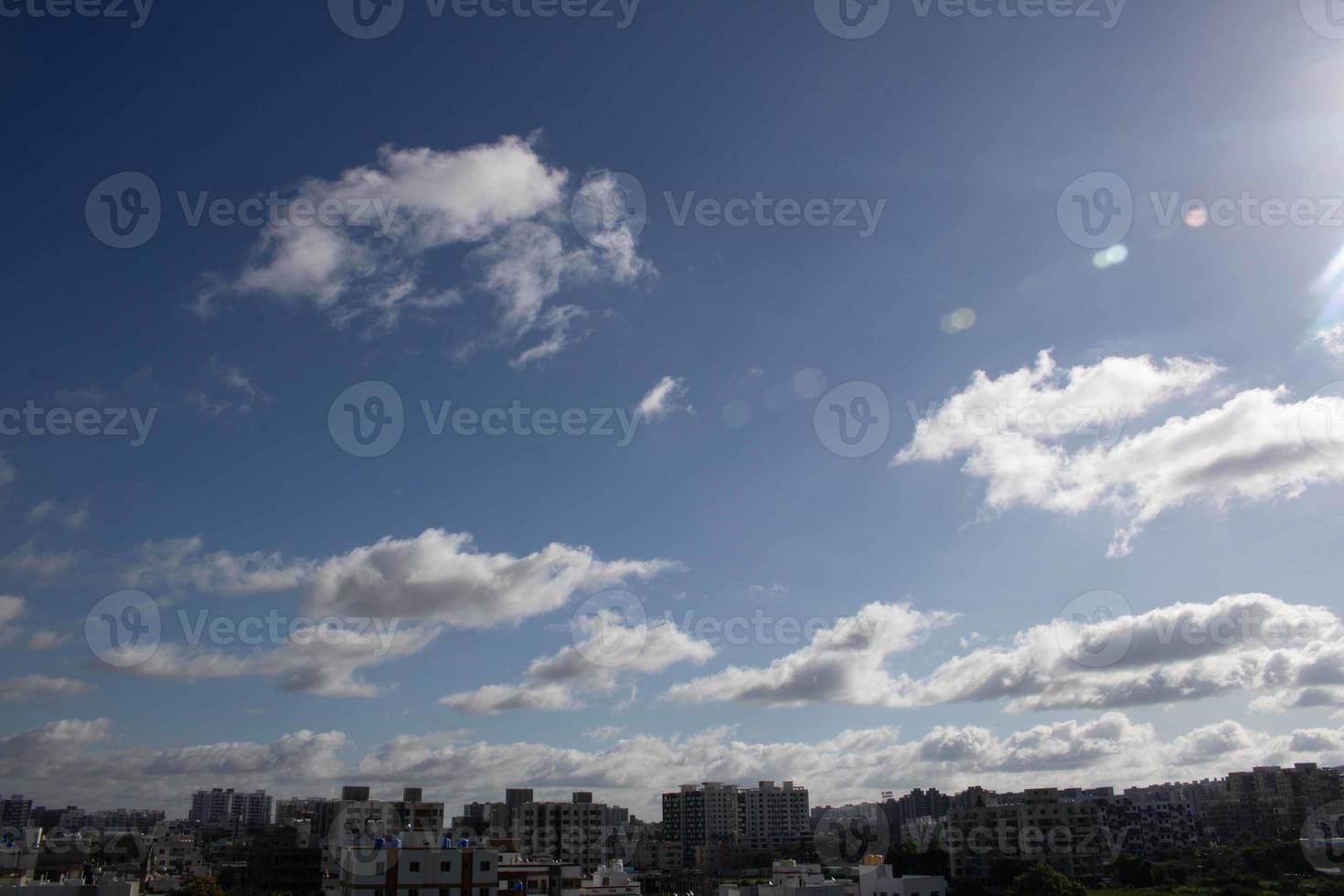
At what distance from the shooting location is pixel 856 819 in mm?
156375

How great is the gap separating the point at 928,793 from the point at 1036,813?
255 feet

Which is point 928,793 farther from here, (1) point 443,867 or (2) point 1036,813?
(1) point 443,867

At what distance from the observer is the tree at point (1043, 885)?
6043cm

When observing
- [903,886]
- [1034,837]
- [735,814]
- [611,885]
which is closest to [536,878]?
[611,885]

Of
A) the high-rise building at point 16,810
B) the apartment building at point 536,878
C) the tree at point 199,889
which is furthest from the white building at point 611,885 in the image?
the high-rise building at point 16,810

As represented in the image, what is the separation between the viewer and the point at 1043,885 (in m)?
61.0

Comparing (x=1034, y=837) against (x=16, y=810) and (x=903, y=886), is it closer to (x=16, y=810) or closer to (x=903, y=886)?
(x=903, y=886)

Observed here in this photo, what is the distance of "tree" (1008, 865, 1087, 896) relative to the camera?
198 ft

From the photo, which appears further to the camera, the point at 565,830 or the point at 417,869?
the point at 565,830

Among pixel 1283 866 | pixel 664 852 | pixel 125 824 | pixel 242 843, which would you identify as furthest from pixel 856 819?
pixel 125 824

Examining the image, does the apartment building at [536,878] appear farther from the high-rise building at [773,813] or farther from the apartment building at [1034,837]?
the high-rise building at [773,813]

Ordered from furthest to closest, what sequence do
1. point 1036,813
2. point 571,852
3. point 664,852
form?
point 664,852 → point 571,852 → point 1036,813

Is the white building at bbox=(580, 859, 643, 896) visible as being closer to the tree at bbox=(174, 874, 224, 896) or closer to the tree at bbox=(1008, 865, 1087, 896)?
the tree at bbox=(174, 874, 224, 896)

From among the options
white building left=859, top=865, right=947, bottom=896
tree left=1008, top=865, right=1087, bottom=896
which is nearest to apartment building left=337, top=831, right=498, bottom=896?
white building left=859, top=865, right=947, bottom=896
